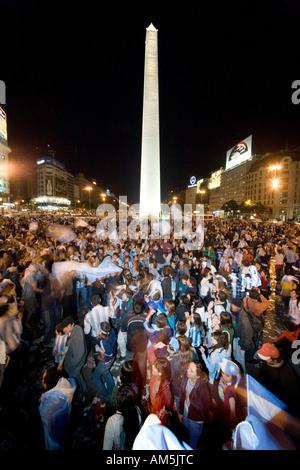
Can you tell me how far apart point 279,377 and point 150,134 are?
2748cm

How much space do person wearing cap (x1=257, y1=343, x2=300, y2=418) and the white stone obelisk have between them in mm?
24592

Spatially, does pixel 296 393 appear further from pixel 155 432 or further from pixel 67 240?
pixel 67 240

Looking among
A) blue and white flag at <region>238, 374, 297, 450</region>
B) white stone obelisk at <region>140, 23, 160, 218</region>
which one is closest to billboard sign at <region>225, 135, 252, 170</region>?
white stone obelisk at <region>140, 23, 160, 218</region>

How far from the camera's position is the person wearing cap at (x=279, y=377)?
2.37 metres

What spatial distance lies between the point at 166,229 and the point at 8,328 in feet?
43.5

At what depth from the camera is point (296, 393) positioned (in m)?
2.35

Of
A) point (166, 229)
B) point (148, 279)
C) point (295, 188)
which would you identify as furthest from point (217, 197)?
point (148, 279)

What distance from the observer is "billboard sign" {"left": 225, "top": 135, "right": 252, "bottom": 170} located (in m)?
89.8

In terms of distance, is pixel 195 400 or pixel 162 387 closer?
pixel 195 400

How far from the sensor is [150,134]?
26562mm

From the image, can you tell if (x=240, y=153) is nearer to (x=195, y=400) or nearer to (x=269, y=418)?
(x=195, y=400)

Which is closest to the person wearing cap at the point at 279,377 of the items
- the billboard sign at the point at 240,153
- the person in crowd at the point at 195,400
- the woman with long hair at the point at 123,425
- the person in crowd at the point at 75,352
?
the person in crowd at the point at 195,400

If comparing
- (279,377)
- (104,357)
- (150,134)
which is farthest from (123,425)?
(150,134)

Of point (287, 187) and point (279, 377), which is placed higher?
point (287, 187)
